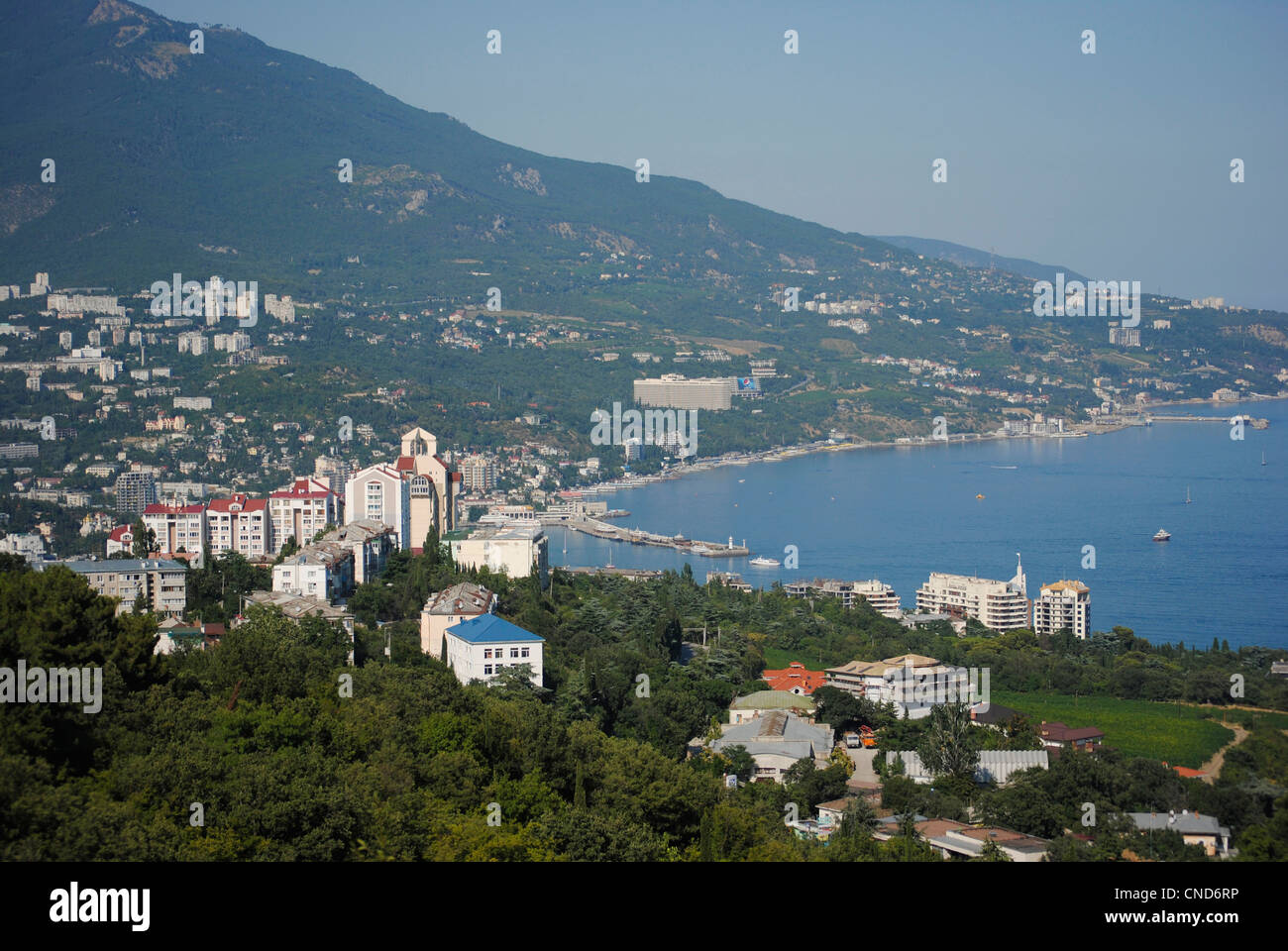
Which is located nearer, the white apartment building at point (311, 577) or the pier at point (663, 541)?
the white apartment building at point (311, 577)

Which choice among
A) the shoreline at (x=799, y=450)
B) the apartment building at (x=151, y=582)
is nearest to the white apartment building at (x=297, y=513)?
the apartment building at (x=151, y=582)

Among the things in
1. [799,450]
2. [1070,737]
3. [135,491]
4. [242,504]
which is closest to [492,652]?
[1070,737]

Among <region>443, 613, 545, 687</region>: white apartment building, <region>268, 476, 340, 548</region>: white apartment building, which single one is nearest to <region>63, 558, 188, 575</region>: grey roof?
<region>443, 613, 545, 687</region>: white apartment building

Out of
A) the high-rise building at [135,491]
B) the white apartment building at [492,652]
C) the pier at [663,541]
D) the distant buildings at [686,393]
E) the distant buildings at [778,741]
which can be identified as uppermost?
the distant buildings at [686,393]

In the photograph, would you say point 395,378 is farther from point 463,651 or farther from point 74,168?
point 463,651

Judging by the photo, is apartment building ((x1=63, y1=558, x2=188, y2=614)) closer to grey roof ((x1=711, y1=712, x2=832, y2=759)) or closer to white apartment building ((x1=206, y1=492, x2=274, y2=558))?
white apartment building ((x1=206, y1=492, x2=274, y2=558))

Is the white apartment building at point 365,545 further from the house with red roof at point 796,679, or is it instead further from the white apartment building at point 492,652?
the house with red roof at point 796,679

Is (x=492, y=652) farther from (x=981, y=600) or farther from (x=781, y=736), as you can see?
(x=981, y=600)
